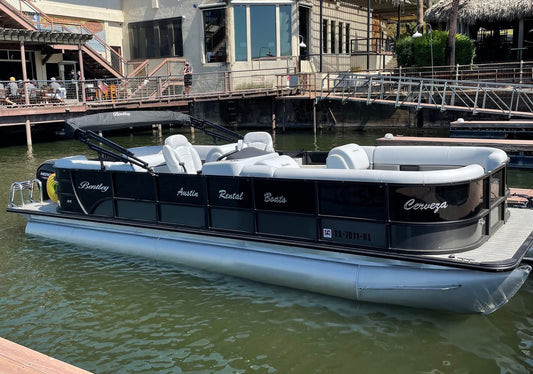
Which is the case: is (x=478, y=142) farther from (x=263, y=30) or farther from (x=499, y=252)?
(x=263, y=30)

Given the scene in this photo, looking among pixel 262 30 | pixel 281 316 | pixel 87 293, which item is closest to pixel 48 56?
pixel 262 30

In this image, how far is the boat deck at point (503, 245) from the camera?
6496mm

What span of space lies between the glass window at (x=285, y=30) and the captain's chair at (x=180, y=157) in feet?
76.0

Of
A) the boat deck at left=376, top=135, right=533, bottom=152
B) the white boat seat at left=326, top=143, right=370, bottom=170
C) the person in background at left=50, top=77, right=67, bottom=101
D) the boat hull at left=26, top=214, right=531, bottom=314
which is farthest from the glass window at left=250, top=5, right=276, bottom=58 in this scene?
the white boat seat at left=326, top=143, right=370, bottom=170

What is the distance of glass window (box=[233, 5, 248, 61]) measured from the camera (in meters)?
31.1

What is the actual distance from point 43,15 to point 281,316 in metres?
27.7

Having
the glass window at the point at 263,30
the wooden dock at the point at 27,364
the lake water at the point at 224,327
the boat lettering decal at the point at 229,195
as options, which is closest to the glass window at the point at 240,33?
the glass window at the point at 263,30

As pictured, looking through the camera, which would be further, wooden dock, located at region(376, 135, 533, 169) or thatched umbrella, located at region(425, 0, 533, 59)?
thatched umbrella, located at region(425, 0, 533, 59)

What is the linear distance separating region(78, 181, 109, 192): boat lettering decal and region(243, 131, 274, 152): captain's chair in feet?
9.21

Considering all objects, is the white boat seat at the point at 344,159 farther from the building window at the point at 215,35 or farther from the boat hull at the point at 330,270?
the building window at the point at 215,35

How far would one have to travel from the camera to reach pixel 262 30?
31656mm

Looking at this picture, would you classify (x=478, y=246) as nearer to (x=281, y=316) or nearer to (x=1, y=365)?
(x=281, y=316)

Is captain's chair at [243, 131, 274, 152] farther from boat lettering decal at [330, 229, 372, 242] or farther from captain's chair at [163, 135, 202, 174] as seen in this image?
boat lettering decal at [330, 229, 372, 242]

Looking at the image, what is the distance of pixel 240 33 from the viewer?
31516 mm
